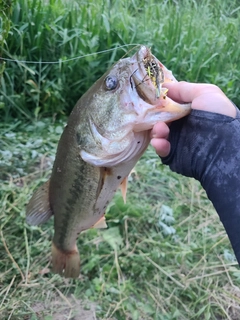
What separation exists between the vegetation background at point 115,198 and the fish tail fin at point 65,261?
0.26 meters

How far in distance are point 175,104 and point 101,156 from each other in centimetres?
30

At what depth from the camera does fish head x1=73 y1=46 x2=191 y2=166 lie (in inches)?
60.4

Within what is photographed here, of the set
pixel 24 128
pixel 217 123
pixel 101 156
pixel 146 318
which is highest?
pixel 217 123

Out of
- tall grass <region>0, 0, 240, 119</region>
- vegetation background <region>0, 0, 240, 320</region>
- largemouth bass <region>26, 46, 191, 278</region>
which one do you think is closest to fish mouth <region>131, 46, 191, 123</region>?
largemouth bass <region>26, 46, 191, 278</region>

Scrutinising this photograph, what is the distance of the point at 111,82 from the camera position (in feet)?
5.29

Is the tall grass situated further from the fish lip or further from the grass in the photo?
the fish lip

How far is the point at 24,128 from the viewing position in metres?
3.55

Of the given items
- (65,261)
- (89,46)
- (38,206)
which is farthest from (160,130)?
(89,46)

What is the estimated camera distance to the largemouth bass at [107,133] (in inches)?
60.8

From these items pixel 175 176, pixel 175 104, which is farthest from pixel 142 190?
pixel 175 104

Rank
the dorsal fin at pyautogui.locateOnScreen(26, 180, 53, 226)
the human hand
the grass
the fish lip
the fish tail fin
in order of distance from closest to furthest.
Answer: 1. the fish lip
2. the human hand
3. the dorsal fin at pyautogui.locateOnScreen(26, 180, 53, 226)
4. the fish tail fin
5. the grass

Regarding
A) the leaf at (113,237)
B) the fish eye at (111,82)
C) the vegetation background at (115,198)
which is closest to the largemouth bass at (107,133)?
the fish eye at (111,82)

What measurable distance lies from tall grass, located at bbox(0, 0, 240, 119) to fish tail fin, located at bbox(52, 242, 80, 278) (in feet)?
4.75

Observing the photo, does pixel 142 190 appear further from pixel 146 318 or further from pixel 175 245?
pixel 146 318
